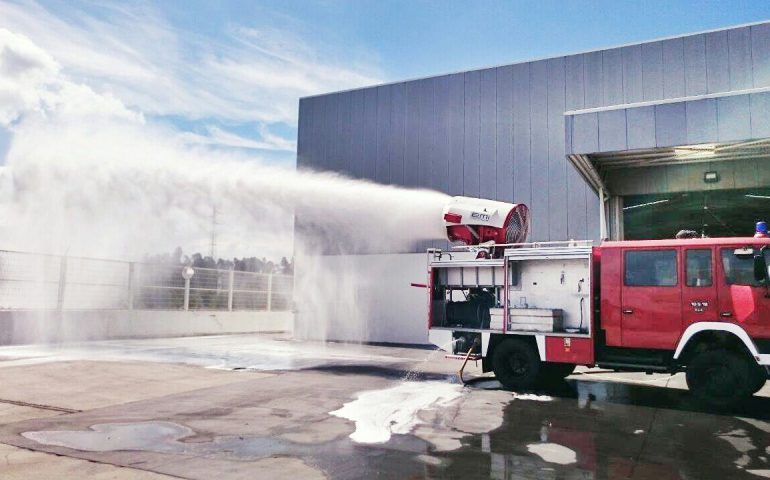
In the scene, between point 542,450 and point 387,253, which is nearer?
point 542,450

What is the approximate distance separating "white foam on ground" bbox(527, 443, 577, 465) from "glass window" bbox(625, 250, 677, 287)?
381 cm

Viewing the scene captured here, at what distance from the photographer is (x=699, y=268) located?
8.65 m

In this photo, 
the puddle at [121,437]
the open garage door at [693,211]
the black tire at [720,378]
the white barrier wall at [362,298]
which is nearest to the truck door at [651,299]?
the black tire at [720,378]

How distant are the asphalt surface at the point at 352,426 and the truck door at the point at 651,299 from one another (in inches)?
44.8

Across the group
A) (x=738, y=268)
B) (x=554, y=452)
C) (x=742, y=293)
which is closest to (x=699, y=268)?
(x=738, y=268)

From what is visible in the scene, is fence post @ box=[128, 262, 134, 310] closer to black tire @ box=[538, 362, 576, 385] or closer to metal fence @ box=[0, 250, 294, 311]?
metal fence @ box=[0, 250, 294, 311]

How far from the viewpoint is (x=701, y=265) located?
8641 millimetres

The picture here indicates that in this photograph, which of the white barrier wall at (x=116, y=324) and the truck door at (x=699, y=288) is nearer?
the truck door at (x=699, y=288)

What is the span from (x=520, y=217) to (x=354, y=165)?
10.7 metres

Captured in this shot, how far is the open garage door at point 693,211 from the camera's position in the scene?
16.2 metres

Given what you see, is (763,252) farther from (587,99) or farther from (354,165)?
(354,165)

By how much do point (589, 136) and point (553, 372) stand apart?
5.75 metres

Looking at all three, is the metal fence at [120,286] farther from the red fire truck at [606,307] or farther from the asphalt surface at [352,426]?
the red fire truck at [606,307]

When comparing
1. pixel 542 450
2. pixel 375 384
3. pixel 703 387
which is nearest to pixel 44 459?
pixel 542 450
